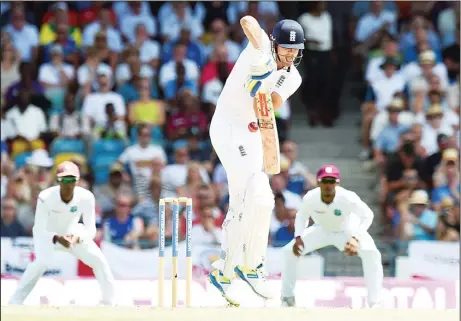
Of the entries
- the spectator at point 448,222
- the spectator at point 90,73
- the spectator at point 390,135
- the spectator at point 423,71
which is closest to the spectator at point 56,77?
the spectator at point 90,73

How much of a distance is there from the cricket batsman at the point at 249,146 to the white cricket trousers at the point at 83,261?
2.26 meters

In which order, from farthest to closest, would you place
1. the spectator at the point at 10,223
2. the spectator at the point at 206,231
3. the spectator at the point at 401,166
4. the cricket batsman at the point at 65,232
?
1. the spectator at the point at 401,166
2. the spectator at the point at 10,223
3. the spectator at the point at 206,231
4. the cricket batsman at the point at 65,232

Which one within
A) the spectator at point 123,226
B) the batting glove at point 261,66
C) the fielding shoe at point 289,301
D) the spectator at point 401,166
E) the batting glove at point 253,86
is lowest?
the fielding shoe at point 289,301

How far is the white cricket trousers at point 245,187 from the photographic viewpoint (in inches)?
382

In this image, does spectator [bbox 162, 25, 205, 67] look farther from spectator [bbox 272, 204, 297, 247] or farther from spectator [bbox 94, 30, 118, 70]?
spectator [bbox 272, 204, 297, 247]

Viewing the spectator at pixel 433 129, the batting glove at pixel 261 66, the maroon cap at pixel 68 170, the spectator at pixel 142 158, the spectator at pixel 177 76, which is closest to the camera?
the batting glove at pixel 261 66

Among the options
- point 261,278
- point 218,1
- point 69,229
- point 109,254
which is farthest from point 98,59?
point 261,278

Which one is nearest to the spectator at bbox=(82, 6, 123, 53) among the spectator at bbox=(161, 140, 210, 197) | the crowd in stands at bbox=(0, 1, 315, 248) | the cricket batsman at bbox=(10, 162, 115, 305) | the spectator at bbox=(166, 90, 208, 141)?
the crowd in stands at bbox=(0, 1, 315, 248)

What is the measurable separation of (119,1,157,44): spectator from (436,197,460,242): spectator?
4395mm

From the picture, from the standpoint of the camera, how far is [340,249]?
12.1 m

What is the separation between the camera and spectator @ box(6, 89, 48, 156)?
15.7m

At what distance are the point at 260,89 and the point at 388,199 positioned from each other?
6.29 metres

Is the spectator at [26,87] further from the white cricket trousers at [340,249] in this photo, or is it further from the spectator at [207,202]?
the white cricket trousers at [340,249]

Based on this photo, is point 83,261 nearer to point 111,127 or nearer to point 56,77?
point 111,127
